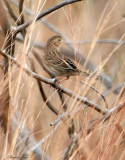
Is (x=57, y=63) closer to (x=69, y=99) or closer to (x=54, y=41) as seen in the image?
(x=54, y=41)

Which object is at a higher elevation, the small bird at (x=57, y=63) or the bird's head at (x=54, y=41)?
the bird's head at (x=54, y=41)

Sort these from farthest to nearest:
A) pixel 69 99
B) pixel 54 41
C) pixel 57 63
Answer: pixel 69 99, pixel 54 41, pixel 57 63

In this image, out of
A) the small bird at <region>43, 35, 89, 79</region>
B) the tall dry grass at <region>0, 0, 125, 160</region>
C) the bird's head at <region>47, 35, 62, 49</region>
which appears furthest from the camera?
the bird's head at <region>47, 35, 62, 49</region>

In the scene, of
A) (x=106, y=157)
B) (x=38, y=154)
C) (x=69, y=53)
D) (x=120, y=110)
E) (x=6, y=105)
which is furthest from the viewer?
(x=69, y=53)

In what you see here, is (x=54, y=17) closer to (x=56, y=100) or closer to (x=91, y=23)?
(x=91, y=23)

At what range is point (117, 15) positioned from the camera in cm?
498

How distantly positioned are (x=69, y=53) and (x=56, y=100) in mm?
614

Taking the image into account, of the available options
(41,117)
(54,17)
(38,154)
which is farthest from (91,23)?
(38,154)

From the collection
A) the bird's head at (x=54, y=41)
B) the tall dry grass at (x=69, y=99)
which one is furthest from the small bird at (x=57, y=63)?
the tall dry grass at (x=69, y=99)

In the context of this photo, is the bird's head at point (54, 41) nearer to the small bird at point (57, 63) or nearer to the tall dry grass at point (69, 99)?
the small bird at point (57, 63)

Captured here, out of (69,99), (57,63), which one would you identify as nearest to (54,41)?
(57,63)

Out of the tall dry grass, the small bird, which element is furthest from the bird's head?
the tall dry grass

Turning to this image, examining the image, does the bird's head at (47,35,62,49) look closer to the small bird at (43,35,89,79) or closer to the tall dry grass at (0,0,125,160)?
the small bird at (43,35,89,79)

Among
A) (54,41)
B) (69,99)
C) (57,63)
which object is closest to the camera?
(57,63)
